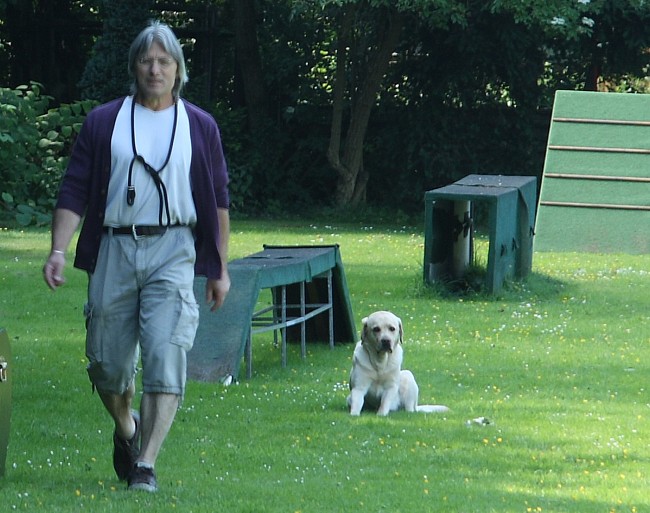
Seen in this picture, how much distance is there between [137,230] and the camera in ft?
18.2

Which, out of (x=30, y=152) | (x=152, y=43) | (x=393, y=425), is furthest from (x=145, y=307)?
(x=30, y=152)

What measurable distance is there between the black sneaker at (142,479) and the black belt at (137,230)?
102cm

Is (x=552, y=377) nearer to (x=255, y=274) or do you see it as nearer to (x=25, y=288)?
(x=255, y=274)

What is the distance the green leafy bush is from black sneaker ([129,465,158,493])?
5750 mm

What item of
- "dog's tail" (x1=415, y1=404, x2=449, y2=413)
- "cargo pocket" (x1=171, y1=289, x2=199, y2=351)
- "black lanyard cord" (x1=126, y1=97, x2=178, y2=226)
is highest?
"black lanyard cord" (x1=126, y1=97, x2=178, y2=226)

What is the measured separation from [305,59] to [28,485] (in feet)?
70.1

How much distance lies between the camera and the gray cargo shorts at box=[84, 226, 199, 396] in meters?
5.55

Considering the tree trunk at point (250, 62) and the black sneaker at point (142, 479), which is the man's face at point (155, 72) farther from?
the tree trunk at point (250, 62)

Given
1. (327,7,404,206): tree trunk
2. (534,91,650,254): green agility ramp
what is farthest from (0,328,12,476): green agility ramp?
(327,7,404,206): tree trunk

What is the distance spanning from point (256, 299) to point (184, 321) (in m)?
3.71

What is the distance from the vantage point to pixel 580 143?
21906 millimetres

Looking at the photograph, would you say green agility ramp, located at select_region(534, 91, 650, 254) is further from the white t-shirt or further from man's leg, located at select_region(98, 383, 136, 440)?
the white t-shirt

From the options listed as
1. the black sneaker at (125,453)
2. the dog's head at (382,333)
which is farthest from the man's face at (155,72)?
the dog's head at (382,333)

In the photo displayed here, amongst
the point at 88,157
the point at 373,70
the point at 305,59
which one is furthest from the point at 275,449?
the point at 305,59
